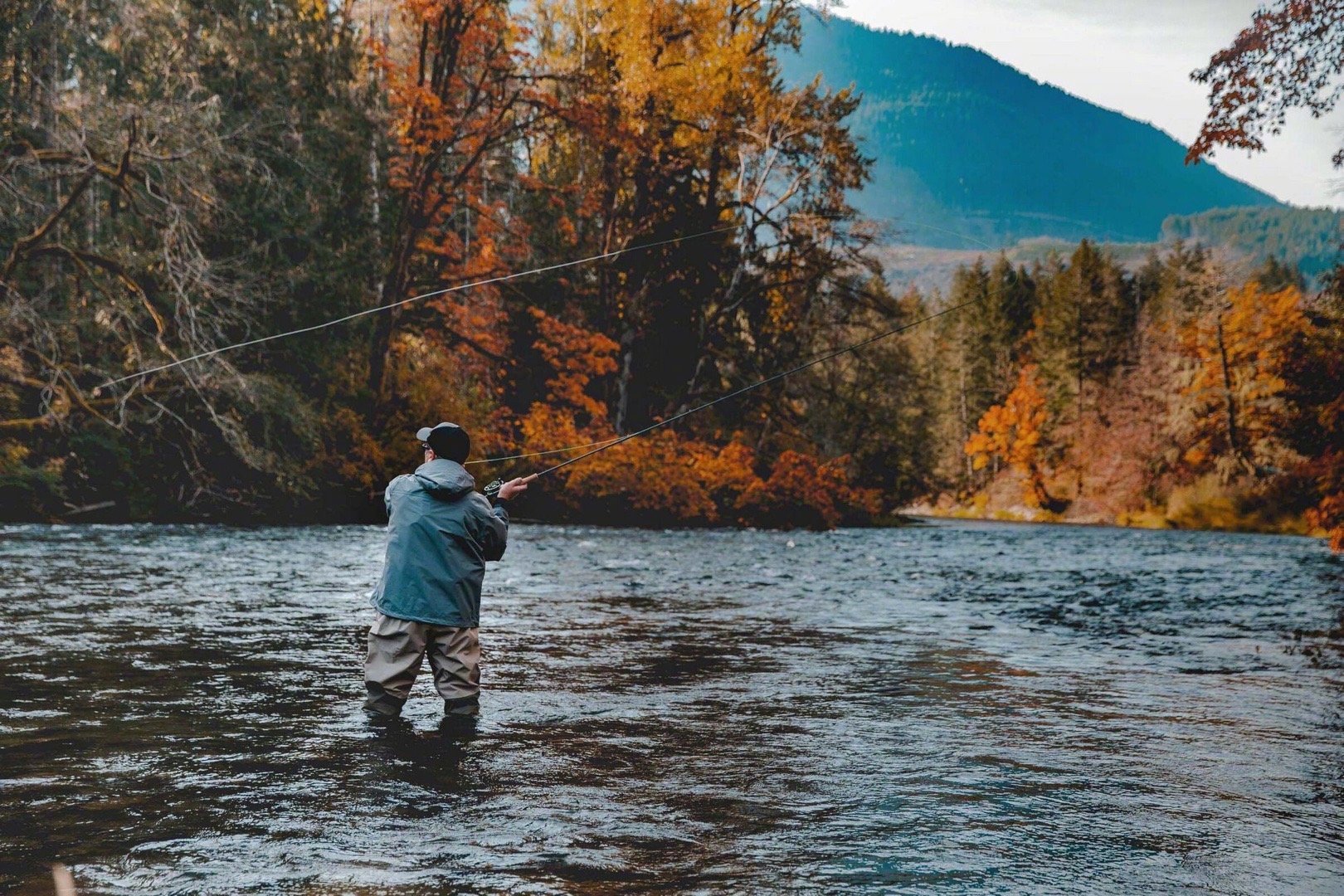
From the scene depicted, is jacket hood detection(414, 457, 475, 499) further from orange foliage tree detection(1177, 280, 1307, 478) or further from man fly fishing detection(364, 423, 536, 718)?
orange foliage tree detection(1177, 280, 1307, 478)

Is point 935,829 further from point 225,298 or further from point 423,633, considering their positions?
point 225,298

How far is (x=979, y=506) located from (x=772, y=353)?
122 ft

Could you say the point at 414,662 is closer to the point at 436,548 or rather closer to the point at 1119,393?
the point at 436,548

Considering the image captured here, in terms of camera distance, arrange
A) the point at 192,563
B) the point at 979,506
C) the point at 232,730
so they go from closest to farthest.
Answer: the point at 232,730 → the point at 192,563 → the point at 979,506

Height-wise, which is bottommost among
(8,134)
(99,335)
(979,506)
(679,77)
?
(979,506)

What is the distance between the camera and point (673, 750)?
262 inches

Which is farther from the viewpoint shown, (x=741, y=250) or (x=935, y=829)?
(x=741, y=250)

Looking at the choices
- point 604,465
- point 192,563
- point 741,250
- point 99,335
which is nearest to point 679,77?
point 741,250

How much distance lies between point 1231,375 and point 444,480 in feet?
191

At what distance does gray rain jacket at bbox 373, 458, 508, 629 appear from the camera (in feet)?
23.7

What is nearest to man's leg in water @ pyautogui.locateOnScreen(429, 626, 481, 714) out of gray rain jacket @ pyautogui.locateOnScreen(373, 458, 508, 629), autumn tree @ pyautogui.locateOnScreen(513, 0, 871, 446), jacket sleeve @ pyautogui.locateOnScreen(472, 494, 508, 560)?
gray rain jacket @ pyautogui.locateOnScreen(373, 458, 508, 629)

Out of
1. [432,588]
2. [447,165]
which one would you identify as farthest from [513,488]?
[447,165]

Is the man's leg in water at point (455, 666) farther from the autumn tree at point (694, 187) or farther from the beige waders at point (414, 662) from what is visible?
the autumn tree at point (694, 187)

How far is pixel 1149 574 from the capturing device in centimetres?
2212
